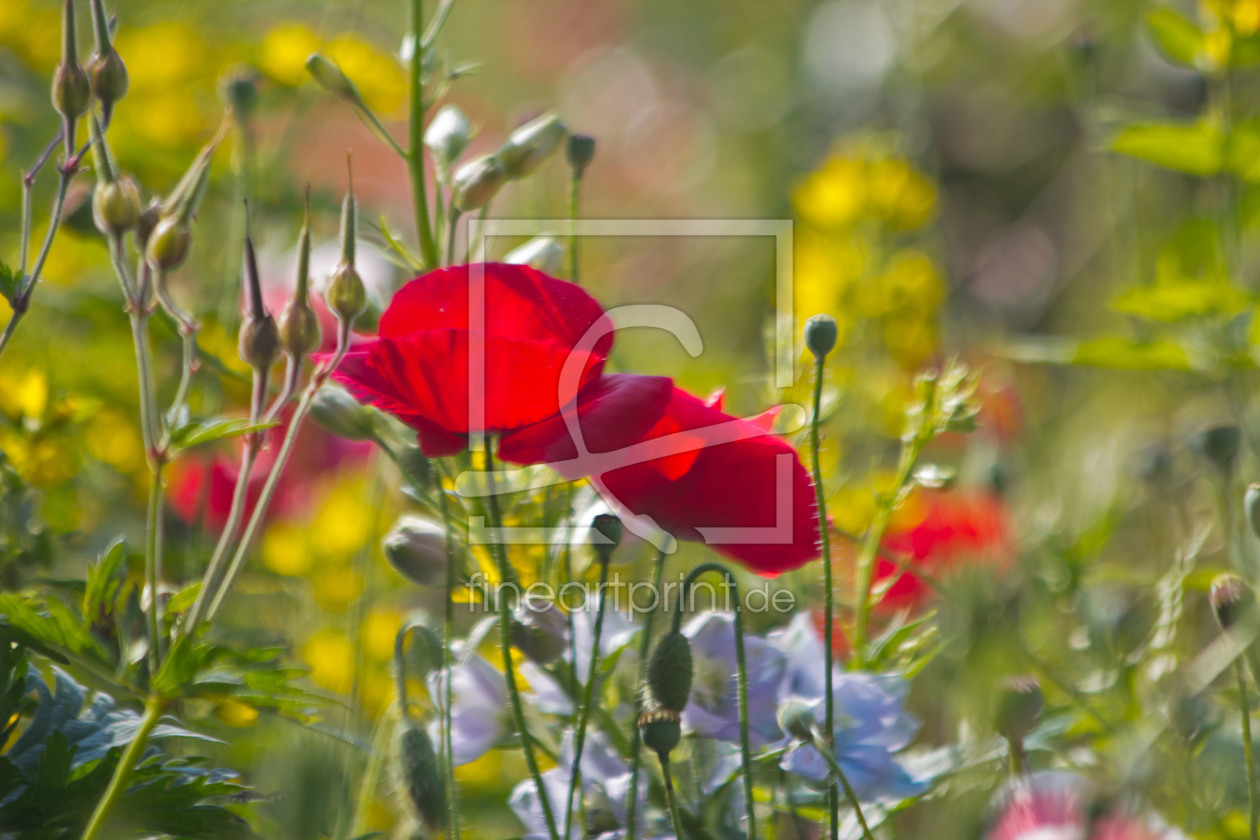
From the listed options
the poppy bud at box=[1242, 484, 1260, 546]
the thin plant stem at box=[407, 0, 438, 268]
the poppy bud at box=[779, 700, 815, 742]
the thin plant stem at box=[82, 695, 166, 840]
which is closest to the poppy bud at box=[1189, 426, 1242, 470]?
the poppy bud at box=[1242, 484, 1260, 546]

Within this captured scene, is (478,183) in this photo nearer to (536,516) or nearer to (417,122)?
(417,122)

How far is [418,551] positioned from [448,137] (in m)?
0.19

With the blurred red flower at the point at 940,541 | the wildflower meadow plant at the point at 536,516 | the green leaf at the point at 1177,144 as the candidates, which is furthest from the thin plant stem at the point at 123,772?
the green leaf at the point at 1177,144

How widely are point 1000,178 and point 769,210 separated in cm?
47

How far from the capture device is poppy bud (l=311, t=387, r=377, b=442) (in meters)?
0.53

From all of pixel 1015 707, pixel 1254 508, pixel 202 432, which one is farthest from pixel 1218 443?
pixel 202 432

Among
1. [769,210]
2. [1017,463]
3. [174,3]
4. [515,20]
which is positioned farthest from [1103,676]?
[515,20]

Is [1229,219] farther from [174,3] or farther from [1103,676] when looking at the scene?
[174,3]

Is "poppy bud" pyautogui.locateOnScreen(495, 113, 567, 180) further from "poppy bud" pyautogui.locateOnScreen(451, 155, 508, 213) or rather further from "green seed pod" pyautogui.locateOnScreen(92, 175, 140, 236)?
"green seed pod" pyautogui.locateOnScreen(92, 175, 140, 236)

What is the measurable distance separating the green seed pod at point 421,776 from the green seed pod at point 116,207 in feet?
0.74

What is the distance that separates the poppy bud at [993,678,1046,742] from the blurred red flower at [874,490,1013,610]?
1.13ft

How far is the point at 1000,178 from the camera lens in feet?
7.73

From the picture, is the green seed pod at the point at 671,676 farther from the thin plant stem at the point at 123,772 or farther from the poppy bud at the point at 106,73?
the poppy bud at the point at 106,73

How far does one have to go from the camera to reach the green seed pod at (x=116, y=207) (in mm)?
416
